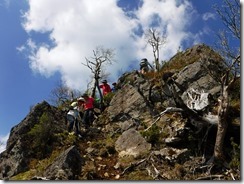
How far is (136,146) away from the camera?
624 inches

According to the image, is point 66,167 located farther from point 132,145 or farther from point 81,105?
point 81,105

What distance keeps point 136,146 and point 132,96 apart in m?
5.26

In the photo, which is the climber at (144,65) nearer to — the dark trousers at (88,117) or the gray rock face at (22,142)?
the dark trousers at (88,117)

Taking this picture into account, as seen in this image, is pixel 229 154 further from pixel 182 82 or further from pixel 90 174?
pixel 182 82

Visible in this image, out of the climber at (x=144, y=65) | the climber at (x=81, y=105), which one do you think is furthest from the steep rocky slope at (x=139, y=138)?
the climber at (x=144, y=65)

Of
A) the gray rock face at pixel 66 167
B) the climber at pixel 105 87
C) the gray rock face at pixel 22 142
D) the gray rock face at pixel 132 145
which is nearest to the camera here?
the gray rock face at pixel 66 167

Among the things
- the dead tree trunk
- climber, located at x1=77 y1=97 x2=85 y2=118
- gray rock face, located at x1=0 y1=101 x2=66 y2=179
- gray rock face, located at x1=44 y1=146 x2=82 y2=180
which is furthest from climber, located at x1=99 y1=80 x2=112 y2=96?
the dead tree trunk

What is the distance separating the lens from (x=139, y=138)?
1616cm

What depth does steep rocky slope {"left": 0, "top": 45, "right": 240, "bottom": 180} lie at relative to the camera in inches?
547

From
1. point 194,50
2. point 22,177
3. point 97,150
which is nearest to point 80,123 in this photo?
point 97,150

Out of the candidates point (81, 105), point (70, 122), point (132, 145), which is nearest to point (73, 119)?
point (70, 122)

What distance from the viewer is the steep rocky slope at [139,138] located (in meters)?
13.9

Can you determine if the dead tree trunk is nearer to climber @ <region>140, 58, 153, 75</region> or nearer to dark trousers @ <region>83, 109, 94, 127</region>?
dark trousers @ <region>83, 109, 94, 127</region>

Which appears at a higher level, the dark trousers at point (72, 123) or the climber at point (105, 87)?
the climber at point (105, 87)
